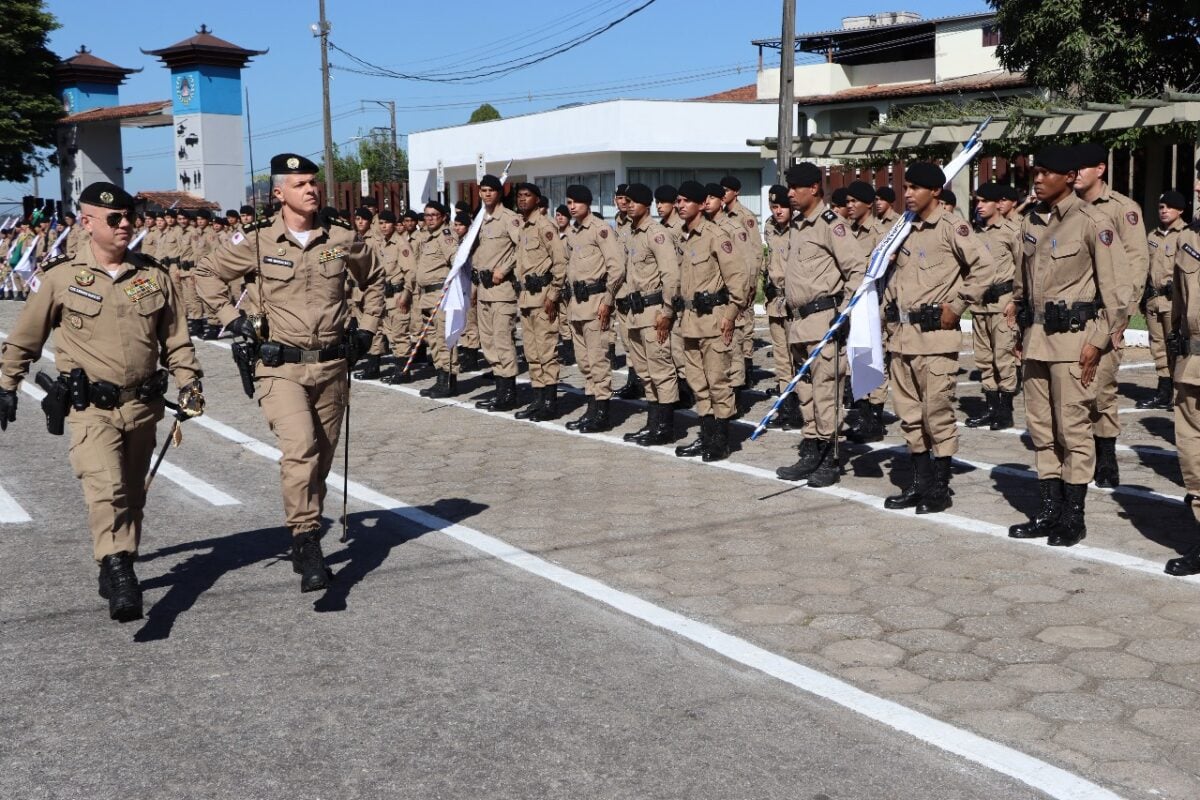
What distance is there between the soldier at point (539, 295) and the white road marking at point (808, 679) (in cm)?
A: 439

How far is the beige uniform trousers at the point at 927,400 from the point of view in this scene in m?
7.85

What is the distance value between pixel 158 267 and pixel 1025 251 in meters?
4.64

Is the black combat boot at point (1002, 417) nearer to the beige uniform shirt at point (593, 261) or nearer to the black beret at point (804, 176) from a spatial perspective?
the black beret at point (804, 176)

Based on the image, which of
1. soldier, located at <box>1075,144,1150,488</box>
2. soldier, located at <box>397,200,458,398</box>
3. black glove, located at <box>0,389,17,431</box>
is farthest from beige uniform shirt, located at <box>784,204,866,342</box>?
soldier, located at <box>397,200,458,398</box>

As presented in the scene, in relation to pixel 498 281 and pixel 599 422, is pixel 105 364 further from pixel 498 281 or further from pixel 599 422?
pixel 498 281

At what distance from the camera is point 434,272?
1520 cm

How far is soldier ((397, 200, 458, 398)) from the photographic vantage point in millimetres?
14836

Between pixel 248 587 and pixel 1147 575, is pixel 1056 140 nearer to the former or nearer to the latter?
pixel 1147 575

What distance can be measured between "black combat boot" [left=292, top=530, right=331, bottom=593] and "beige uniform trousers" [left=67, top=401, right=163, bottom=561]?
0.77 meters

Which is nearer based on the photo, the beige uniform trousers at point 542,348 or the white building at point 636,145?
the beige uniform trousers at point 542,348

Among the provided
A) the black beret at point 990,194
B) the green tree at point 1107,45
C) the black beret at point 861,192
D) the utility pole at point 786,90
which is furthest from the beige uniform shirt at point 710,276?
the green tree at point 1107,45

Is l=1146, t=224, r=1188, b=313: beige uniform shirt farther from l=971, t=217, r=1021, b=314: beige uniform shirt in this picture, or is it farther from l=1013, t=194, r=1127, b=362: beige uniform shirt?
l=1013, t=194, r=1127, b=362: beige uniform shirt

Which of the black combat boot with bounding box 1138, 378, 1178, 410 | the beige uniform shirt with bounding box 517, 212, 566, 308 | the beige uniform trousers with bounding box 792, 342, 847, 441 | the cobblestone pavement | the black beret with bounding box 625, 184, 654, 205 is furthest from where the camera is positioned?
the beige uniform shirt with bounding box 517, 212, 566, 308

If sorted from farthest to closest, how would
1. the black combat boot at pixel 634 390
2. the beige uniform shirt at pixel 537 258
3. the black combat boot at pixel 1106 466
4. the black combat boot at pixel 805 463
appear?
1. the black combat boot at pixel 634 390
2. the beige uniform shirt at pixel 537 258
3. the black combat boot at pixel 805 463
4. the black combat boot at pixel 1106 466
